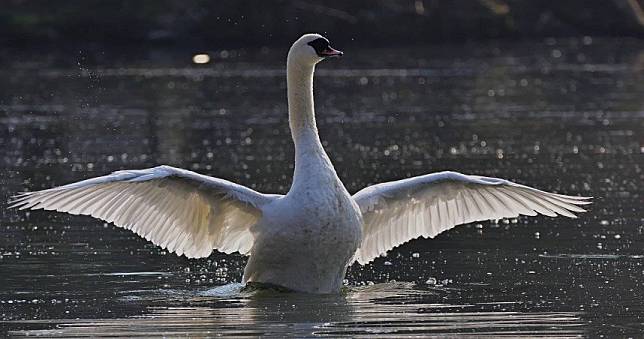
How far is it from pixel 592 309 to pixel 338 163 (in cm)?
1018

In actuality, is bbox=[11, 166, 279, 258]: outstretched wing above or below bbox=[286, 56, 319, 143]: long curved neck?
below

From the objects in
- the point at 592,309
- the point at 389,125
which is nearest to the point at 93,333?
the point at 592,309

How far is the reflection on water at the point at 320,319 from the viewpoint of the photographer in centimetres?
972

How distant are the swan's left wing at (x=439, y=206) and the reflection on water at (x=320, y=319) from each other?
47.0 inches

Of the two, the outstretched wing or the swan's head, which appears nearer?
the outstretched wing

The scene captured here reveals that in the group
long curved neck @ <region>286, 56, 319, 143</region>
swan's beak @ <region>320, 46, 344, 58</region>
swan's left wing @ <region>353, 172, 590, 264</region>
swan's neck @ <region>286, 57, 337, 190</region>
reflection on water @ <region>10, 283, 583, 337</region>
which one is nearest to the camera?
reflection on water @ <region>10, 283, 583, 337</region>

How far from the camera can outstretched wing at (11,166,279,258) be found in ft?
37.3

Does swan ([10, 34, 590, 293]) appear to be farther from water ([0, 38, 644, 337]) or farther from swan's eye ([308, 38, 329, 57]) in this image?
water ([0, 38, 644, 337])

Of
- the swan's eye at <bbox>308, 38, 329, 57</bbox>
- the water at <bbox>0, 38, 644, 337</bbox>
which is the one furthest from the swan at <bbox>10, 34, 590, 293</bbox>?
the water at <bbox>0, 38, 644, 337</bbox>

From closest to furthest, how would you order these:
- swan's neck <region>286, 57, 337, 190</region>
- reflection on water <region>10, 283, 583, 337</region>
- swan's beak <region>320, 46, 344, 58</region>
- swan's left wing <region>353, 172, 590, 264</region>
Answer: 1. reflection on water <region>10, 283, 583, 337</region>
2. swan's neck <region>286, 57, 337, 190</region>
3. swan's beak <region>320, 46, 344, 58</region>
4. swan's left wing <region>353, 172, 590, 264</region>

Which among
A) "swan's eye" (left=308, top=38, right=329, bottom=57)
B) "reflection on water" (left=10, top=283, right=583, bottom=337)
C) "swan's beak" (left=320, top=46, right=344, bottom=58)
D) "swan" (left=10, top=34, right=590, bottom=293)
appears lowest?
"reflection on water" (left=10, top=283, right=583, bottom=337)

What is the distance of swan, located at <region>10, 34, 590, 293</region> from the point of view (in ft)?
37.1

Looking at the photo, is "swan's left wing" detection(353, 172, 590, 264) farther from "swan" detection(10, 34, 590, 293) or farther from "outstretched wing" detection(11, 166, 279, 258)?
"outstretched wing" detection(11, 166, 279, 258)

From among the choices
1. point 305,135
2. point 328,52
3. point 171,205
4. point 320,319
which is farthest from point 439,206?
point 320,319
